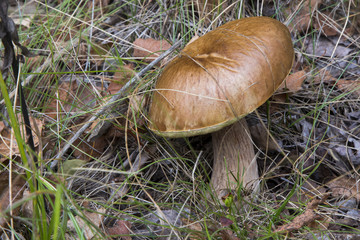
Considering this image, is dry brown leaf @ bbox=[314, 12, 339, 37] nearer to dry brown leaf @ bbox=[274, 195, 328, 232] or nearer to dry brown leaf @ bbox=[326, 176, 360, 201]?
dry brown leaf @ bbox=[326, 176, 360, 201]

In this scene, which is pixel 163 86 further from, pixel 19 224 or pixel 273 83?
pixel 19 224

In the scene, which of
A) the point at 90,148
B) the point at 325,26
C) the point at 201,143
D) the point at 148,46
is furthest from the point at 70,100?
the point at 325,26

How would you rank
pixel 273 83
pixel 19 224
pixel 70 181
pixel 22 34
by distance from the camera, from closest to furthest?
pixel 273 83 → pixel 19 224 → pixel 70 181 → pixel 22 34

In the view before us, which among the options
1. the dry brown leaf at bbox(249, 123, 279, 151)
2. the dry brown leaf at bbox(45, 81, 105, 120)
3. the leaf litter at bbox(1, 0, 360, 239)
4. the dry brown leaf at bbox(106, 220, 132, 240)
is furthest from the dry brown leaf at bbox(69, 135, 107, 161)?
the dry brown leaf at bbox(249, 123, 279, 151)

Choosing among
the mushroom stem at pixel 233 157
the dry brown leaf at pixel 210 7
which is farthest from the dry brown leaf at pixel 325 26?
the mushroom stem at pixel 233 157

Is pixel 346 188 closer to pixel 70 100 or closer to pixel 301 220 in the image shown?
pixel 301 220

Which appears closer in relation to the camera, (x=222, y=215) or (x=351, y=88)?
(x=222, y=215)

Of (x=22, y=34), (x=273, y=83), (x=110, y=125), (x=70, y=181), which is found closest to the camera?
(x=273, y=83)

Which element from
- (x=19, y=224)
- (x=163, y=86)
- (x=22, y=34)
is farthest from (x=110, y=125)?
(x=22, y=34)
